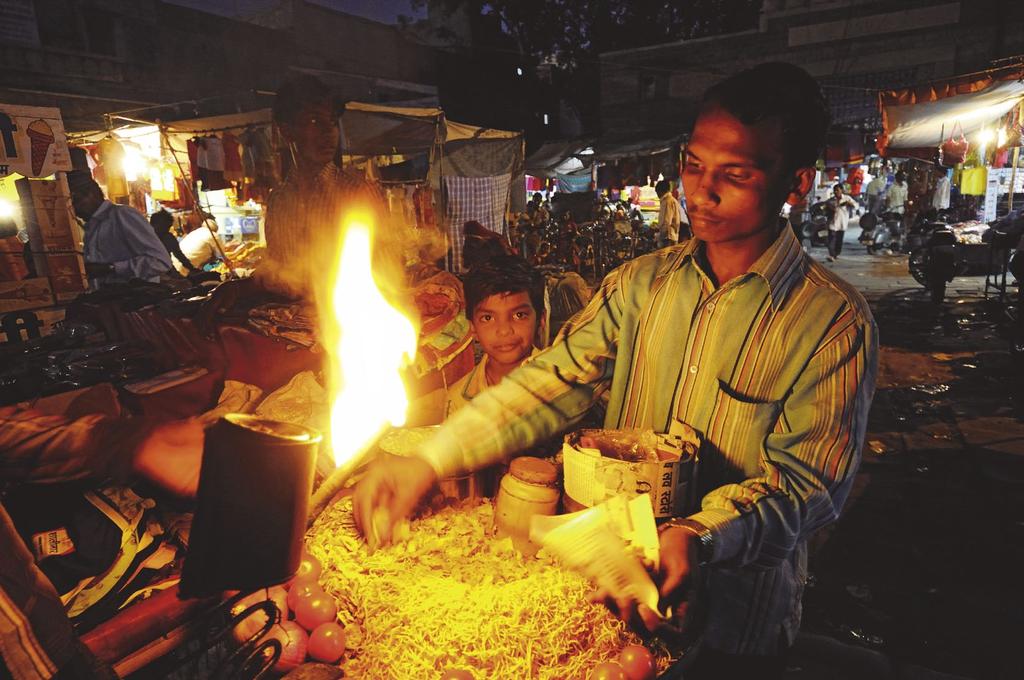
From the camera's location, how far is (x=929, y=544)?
17.7 feet

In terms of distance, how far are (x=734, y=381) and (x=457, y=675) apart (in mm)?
1315

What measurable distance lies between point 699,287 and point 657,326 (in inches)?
8.5

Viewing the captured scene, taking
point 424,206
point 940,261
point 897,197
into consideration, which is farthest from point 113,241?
point 897,197

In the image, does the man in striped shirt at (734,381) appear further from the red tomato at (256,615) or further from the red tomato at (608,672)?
the red tomato at (256,615)

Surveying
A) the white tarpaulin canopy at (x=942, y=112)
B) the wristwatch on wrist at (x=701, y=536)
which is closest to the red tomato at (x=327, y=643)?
the wristwatch on wrist at (x=701, y=536)

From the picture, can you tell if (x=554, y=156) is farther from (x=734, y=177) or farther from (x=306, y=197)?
(x=734, y=177)

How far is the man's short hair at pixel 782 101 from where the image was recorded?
183 cm

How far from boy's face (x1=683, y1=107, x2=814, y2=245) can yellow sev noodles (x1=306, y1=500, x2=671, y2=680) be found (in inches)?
52.4

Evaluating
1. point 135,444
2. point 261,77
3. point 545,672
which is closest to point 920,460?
point 545,672

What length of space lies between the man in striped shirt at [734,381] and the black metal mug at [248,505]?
2.45 feet

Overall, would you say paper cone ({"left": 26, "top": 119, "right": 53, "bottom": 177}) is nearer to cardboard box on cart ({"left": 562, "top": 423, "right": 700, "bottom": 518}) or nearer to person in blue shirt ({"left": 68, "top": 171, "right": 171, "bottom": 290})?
person in blue shirt ({"left": 68, "top": 171, "right": 171, "bottom": 290})

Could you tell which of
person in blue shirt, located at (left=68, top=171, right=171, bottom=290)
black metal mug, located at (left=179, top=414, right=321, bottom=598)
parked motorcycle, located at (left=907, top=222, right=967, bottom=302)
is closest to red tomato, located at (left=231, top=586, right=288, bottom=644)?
black metal mug, located at (left=179, top=414, right=321, bottom=598)

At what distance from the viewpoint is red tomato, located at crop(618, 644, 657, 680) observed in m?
1.64

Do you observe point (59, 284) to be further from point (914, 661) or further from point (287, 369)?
point (914, 661)
